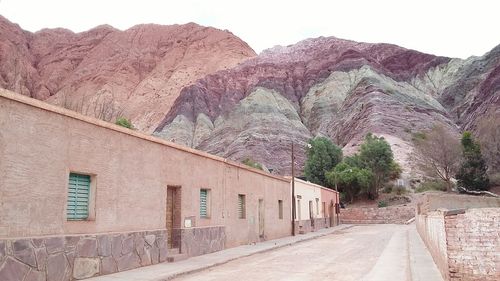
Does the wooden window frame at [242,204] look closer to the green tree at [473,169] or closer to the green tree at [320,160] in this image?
the green tree at [473,169]

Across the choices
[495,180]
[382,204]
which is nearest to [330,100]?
[382,204]

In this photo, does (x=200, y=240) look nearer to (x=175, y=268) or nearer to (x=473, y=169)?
(x=175, y=268)

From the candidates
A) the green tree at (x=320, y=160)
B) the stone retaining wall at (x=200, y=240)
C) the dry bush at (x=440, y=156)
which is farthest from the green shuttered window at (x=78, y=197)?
the green tree at (x=320, y=160)

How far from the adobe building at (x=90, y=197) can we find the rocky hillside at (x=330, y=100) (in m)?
52.6

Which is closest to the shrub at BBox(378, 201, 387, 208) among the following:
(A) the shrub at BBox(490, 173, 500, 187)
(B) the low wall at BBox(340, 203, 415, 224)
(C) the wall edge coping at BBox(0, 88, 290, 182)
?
(B) the low wall at BBox(340, 203, 415, 224)

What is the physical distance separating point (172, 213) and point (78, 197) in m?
4.96

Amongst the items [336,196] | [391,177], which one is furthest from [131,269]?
[391,177]

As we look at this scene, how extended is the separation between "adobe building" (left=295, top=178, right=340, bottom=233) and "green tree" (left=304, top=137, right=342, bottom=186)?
14276mm

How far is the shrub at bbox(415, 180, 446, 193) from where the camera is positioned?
5547cm

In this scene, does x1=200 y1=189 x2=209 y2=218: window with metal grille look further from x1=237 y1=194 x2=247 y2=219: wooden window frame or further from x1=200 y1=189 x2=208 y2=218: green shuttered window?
x1=237 y1=194 x2=247 y2=219: wooden window frame

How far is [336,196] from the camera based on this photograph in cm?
4934

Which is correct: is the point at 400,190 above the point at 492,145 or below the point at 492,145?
below

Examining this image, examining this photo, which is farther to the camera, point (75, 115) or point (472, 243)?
point (75, 115)

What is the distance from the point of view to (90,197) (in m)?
11.2
